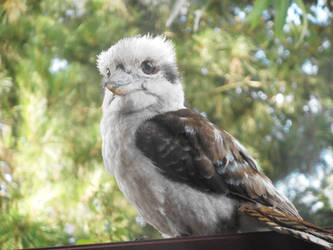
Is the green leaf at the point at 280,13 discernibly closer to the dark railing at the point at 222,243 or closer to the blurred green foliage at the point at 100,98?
the blurred green foliage at the point at 100,98

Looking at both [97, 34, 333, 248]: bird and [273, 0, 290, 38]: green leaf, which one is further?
[273, 0, 290, 38]: green leaf

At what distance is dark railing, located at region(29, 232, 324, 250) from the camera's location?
39cm

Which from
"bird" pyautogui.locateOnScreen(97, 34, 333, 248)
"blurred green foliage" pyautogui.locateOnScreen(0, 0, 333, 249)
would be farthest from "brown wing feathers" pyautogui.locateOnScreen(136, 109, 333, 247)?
"blurred green foliage" pyautogui.locateOnScreen(0, 0, 333, 249)

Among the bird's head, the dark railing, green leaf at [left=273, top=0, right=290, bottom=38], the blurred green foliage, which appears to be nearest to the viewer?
the dark railing

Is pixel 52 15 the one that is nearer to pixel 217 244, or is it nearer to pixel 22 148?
pixel 22 148

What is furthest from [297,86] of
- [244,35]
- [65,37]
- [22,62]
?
[22,62]

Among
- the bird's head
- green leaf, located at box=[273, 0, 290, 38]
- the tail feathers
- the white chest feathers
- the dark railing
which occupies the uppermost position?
green leaf, located at box=[273, 0, 290, 38]

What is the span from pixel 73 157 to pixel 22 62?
248mm

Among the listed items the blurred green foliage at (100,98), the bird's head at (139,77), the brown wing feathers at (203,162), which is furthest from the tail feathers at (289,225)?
the blurred green foliage at (100,98)

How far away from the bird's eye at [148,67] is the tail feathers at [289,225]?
0.19 m

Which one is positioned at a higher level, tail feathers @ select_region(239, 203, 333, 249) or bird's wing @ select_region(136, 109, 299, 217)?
bird's wing @ select_region(136, 109, 299, 217)

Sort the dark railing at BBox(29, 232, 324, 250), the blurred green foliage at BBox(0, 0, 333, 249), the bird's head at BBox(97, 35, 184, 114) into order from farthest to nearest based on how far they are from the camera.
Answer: the blurred green foliage at BBox(0, 0, 333, 249) < the bird's head at BBox(97, 35, 184, 114) < the dark railing at BBox(29, 232, 324, 250)

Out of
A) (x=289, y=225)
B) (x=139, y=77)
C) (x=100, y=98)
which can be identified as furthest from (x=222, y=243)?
(x=100, y=98)

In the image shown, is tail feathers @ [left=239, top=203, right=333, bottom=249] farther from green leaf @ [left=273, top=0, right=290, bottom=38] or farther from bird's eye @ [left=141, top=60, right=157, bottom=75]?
green leaf @ [left=273, top=0, right=290, bottom=38]
